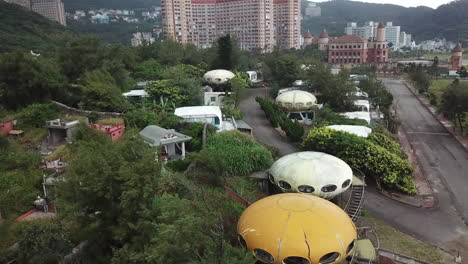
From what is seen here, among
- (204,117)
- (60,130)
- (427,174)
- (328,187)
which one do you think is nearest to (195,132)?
(204,117)

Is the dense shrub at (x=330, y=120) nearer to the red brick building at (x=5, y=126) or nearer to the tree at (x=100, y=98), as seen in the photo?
the tree at (x=100, y=98)

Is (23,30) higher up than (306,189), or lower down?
higher up

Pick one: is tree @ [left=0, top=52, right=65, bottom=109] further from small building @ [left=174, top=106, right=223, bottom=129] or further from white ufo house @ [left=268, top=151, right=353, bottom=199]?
white ufo house @ [left=268, top=151, right=353, bottom=199]

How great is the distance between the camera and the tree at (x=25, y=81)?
2706 centimetres

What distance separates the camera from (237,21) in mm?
114750

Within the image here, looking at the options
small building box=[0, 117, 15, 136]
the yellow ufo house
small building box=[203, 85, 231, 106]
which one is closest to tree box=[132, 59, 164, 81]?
small building box=[203, 85, 231, 106]

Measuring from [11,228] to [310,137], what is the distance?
16.2 m

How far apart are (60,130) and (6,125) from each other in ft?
13.9

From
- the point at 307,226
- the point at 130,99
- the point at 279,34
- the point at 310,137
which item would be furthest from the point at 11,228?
the point at 279,34

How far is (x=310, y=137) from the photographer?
921 inches

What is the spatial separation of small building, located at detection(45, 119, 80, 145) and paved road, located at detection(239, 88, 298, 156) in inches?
474

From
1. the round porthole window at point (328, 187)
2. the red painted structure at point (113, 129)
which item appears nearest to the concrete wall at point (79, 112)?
the red painted structure at point (113, 129)

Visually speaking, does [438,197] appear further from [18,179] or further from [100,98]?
[100,98]

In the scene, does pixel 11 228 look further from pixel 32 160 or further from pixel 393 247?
pixel 393 247
